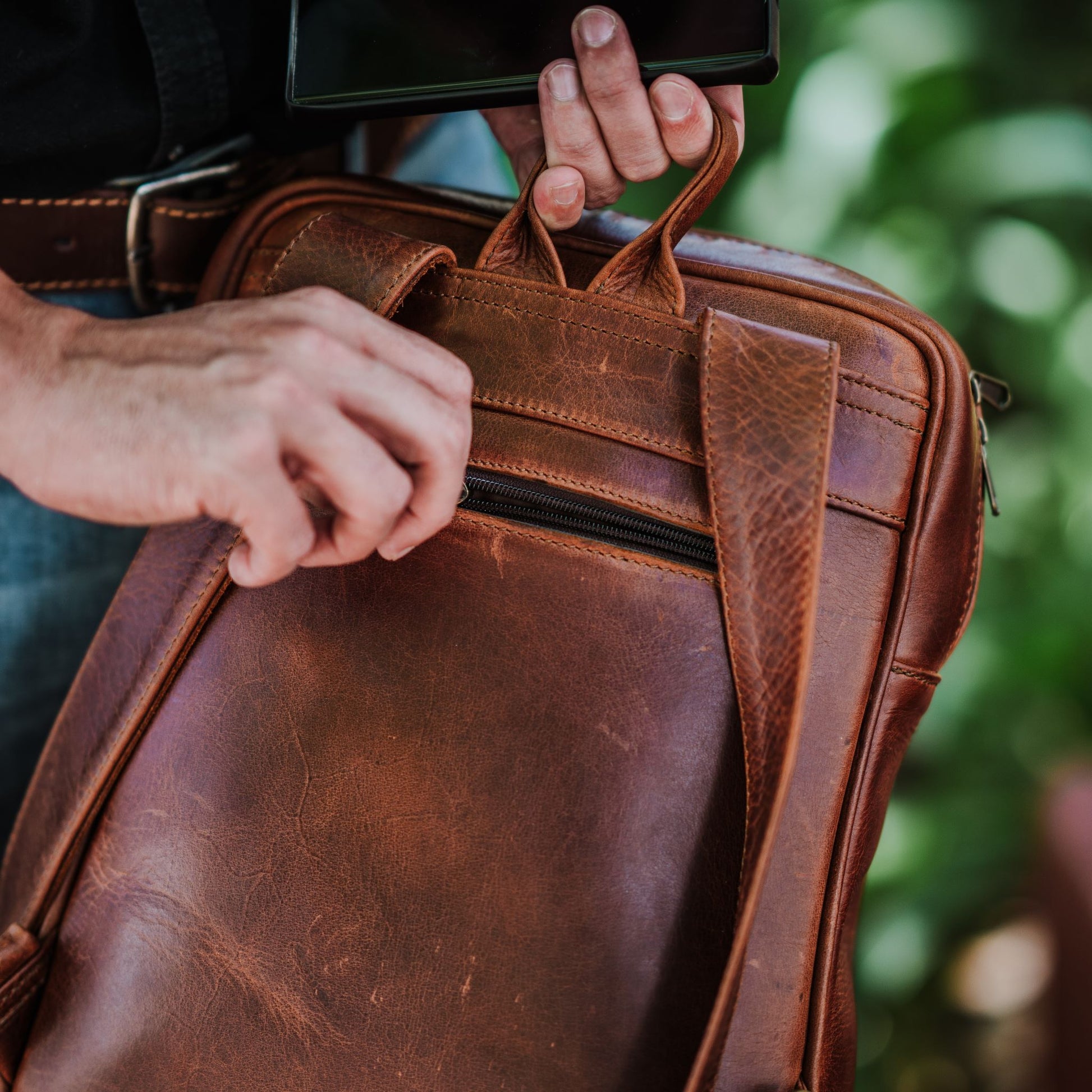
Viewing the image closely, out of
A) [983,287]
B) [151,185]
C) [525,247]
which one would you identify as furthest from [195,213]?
[983,287]

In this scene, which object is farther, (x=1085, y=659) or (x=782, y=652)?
(x=1085, y=659)

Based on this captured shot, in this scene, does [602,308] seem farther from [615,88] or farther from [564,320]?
[615,88]

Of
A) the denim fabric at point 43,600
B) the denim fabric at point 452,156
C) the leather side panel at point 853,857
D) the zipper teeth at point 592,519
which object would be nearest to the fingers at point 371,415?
the zipper teeth at point 592,519

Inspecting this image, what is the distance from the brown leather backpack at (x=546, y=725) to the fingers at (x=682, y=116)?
2cm

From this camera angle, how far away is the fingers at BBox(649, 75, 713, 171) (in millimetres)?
583

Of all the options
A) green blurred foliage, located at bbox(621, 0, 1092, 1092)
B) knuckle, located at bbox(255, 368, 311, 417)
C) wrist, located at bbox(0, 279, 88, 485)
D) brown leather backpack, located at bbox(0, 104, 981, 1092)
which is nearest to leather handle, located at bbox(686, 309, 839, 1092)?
brown leather backpack, located at bbox(0, 104, 981, 1092)

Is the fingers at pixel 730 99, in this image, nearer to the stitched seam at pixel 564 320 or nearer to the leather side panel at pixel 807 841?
the stitched seam at pixel 564 320

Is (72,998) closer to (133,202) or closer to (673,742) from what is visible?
(673,742)

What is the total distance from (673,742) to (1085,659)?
2.87 ft

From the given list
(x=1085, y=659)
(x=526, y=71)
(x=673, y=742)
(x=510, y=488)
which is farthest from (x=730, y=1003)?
(x=1085, y=659)

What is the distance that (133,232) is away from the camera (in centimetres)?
70

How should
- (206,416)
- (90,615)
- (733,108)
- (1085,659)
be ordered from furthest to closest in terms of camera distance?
1. (1085,659)
2. (90,615)
3. (733,108)
4. (206,416)

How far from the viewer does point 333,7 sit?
63cm

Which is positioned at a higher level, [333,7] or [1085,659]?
[333,7]
